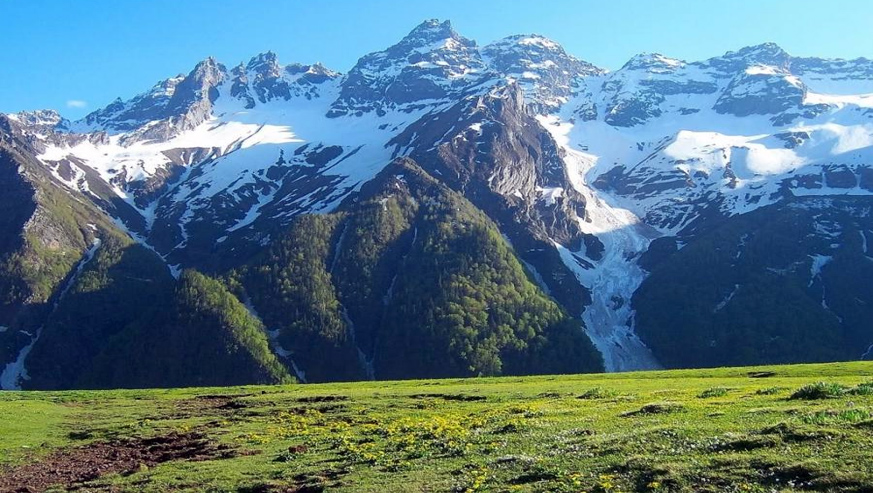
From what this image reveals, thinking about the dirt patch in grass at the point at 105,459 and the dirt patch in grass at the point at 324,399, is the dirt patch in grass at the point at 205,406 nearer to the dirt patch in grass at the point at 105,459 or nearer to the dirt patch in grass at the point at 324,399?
the dirt patch in grass at the point at 324,399

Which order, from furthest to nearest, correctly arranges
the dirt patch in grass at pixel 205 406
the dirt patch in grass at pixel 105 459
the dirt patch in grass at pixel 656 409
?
the dirt patch in grass at pixel 205 406 < the dirt patch in grass at pixel 656 409 < the dirt patch in grass at pixel 105 459

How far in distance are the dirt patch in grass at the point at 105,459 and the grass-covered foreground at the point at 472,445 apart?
16 centimetres

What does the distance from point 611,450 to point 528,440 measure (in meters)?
6.39

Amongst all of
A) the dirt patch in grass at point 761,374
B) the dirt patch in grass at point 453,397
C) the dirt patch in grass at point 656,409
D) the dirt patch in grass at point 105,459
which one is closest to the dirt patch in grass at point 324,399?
the dirt patch in grass at point 453,397

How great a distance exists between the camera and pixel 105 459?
42.2 m

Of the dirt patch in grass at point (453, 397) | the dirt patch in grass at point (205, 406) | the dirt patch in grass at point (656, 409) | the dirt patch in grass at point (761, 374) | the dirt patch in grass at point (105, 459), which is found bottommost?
the dirt patch in grass at point (205, 406)

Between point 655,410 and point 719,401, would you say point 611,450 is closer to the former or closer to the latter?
point 655,410

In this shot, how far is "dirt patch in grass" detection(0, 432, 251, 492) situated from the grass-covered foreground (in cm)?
16

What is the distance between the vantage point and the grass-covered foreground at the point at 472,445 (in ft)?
76.8

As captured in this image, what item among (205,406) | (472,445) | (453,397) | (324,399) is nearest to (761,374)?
(453,397)

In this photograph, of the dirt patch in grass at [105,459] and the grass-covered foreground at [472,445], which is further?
the dirt patch in grass at [105,459]

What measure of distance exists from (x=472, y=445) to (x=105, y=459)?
25.1 m

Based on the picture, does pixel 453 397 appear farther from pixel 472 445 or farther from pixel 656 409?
pixel 472 445

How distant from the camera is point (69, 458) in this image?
43969 millimetres
